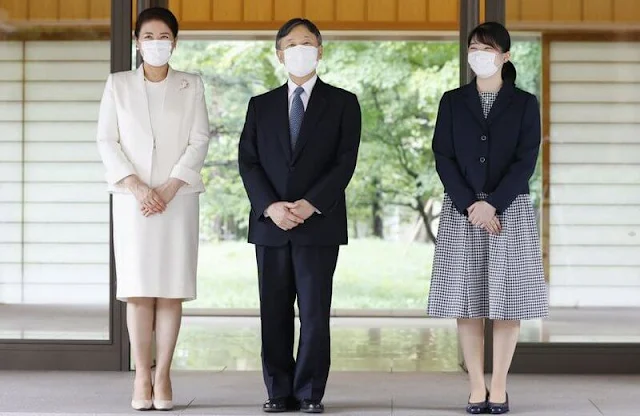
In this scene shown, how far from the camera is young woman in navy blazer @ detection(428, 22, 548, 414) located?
4.00 metres

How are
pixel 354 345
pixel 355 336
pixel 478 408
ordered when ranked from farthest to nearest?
pixel 355 336, pixel 354 345, pixel 478 408

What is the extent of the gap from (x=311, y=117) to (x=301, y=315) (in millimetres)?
706

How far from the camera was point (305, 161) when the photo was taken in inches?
158

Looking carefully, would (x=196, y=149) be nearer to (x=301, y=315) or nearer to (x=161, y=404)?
(x=301, y=315)

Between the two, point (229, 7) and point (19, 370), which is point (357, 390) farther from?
point (229, 7)

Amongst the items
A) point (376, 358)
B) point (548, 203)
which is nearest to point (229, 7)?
point (376, 358)

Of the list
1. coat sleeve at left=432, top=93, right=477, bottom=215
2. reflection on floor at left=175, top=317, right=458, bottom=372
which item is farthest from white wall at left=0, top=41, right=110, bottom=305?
coat sleeve at left=432, top=93, right=477, bottom=215

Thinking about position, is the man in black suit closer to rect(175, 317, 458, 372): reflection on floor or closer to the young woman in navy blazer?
the young woman in navy blazer

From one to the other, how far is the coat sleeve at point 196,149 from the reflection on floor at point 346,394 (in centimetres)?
85

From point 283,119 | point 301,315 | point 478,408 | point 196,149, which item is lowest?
point 478,408

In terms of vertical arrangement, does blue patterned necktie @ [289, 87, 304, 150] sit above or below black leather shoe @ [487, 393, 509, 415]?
above

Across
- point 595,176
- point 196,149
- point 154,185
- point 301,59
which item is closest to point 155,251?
point 154,185

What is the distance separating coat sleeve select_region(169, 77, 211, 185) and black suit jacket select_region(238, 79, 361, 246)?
16 cm

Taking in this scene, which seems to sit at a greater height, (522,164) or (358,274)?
(522,164)
